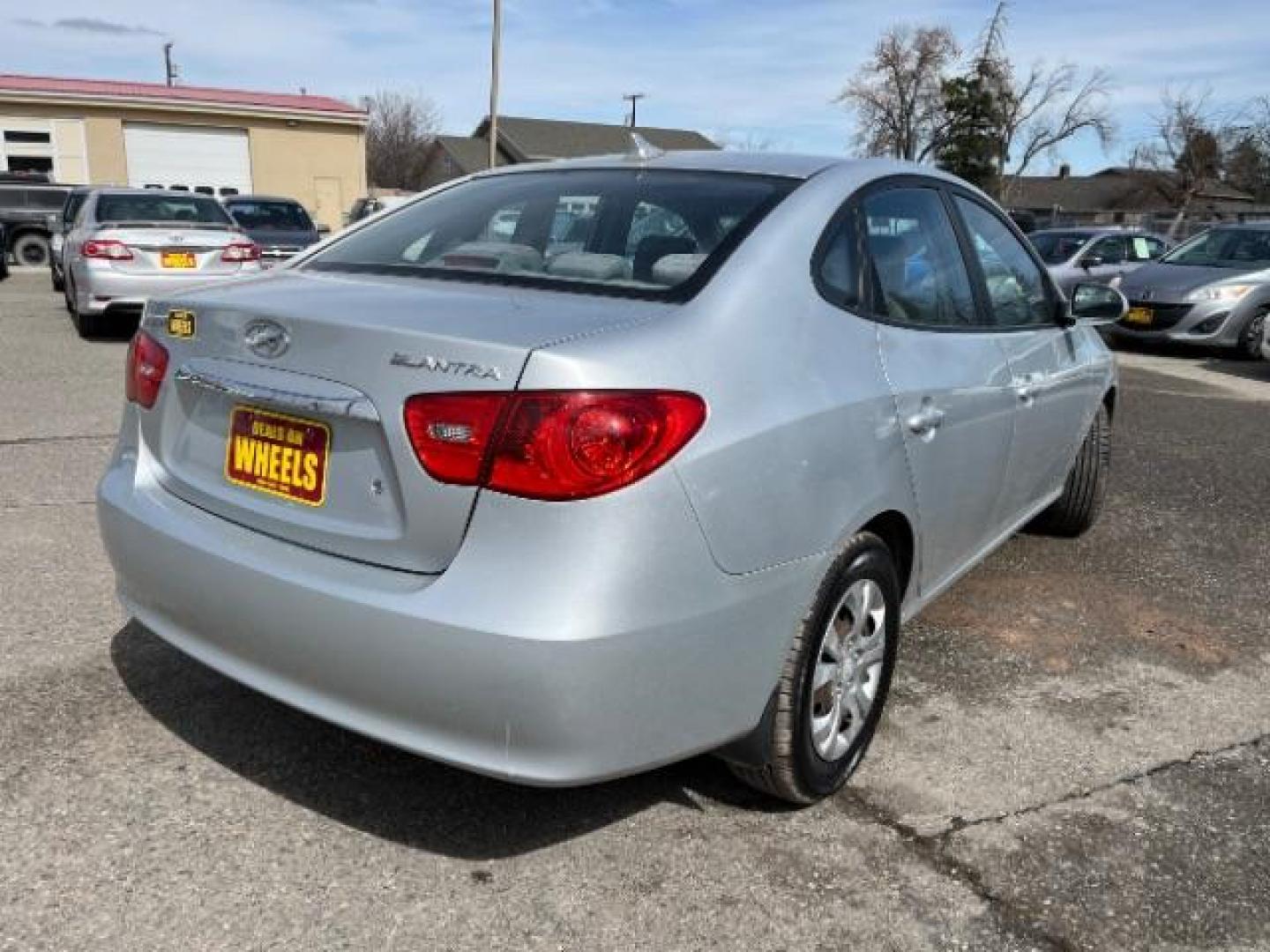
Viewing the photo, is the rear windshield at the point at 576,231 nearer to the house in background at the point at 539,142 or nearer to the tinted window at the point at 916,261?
the tinted window at the point at 916,261

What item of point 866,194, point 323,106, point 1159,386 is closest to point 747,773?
point 866,194

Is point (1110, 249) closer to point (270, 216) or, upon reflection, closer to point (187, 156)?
point (270, 216)

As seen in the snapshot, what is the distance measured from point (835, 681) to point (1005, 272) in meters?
1.82

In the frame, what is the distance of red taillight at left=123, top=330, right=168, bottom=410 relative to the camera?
2643 millimetres

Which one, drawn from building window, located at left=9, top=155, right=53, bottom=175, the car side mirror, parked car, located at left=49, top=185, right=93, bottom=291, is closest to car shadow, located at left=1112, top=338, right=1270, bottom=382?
the car side mirror

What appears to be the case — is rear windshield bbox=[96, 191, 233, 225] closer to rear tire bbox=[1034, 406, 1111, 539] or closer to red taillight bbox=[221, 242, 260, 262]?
red taillight bbox=[221, 242, 260, 262]

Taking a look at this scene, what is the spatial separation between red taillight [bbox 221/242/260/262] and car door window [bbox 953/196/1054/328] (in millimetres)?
8277

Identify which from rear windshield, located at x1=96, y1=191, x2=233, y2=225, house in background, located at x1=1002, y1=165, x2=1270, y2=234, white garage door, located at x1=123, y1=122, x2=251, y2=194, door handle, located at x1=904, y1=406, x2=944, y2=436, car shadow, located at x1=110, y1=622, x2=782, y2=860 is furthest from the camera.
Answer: house in background, located at x1=1002, y1=165, x2=1270, y2=234

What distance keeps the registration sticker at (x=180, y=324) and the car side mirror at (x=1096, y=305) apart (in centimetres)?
322

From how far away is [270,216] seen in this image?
1570cm

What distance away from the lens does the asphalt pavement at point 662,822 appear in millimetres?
2258

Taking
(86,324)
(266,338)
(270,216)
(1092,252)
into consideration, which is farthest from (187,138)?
(266,338)

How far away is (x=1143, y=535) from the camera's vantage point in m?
5.22

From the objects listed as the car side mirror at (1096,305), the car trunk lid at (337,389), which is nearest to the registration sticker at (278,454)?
the car trunk lid at (337,389)
